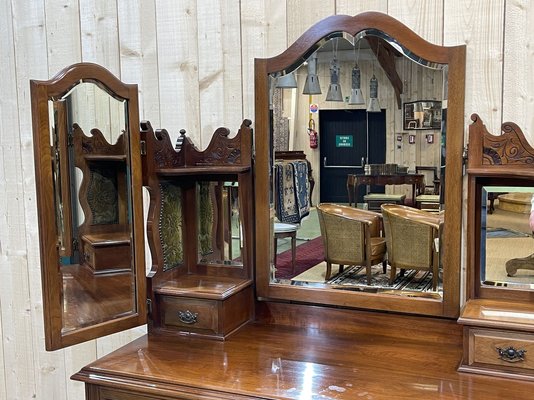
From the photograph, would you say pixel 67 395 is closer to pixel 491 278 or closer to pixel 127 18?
pixel 127 18

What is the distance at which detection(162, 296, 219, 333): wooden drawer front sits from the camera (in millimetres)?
1753

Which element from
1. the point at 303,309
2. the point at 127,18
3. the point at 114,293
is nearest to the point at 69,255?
the point at 114,293

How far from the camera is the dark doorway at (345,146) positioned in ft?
5.72

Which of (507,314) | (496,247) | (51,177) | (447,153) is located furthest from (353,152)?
(51,177)

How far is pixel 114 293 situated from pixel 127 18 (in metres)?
0.99

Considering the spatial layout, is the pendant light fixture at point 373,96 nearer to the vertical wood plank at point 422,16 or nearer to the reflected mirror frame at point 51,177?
the vertical wood plank at point 422,16

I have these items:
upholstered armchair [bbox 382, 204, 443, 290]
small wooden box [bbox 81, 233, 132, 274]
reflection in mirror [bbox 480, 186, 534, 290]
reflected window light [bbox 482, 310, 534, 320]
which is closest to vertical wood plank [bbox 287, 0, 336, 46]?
upholstered armchair [bbox 382, 204, 443, 290]

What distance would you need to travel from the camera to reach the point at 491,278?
1.63m

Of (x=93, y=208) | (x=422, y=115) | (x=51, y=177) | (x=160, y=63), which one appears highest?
(x=160, y=63)

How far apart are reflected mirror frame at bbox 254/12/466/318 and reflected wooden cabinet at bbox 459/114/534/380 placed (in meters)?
0.04

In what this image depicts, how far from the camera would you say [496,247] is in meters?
1.62

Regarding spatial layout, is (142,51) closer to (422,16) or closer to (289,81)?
(289,81)

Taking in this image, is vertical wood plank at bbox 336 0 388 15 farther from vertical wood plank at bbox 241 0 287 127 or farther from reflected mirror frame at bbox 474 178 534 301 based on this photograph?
reflected mirror frame at bbox 474 178 534 301

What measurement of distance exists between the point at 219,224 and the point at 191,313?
318 mm
